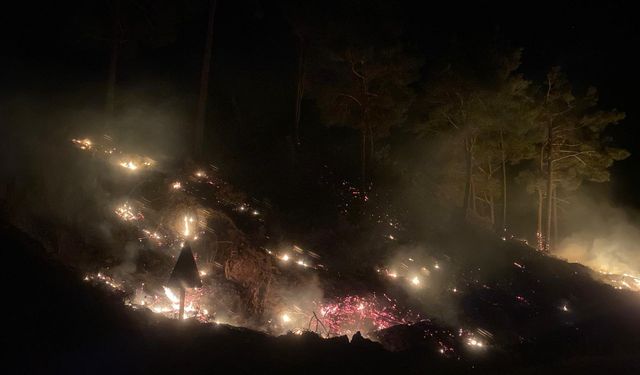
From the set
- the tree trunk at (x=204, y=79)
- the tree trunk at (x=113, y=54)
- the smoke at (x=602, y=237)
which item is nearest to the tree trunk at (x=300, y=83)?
the tree trunk at (x=204, y=79)

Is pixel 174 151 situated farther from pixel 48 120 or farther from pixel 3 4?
pixel 3 4

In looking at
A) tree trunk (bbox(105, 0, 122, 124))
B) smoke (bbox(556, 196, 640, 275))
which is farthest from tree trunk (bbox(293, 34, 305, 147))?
smoke (bbox(556, 196, 640, 275))

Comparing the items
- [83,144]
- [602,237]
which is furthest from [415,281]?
[602,237]

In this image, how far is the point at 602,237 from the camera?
30484 mm

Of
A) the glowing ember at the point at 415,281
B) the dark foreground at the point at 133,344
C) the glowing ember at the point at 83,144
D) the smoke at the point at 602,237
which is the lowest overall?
the dark foreground at the point at 133,344

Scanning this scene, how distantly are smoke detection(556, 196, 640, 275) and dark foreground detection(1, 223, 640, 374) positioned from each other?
820 inches

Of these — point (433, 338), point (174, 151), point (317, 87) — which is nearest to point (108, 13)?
point (174, 151)

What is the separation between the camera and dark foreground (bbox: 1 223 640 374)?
20.4 feet

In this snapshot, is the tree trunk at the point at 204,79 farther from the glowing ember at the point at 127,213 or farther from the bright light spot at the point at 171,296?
the bright light spot at the point at 171,296

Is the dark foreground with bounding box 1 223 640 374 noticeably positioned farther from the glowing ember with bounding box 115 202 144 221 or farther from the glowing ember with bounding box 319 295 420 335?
the glowing ember with bounding box 115 202 144 221

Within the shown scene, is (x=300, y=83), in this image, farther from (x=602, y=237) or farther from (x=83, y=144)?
(x=602, y=237)

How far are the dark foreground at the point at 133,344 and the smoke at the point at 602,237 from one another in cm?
2084

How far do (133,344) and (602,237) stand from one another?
32375 millimetres

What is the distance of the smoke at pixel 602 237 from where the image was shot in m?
A: 27.0
